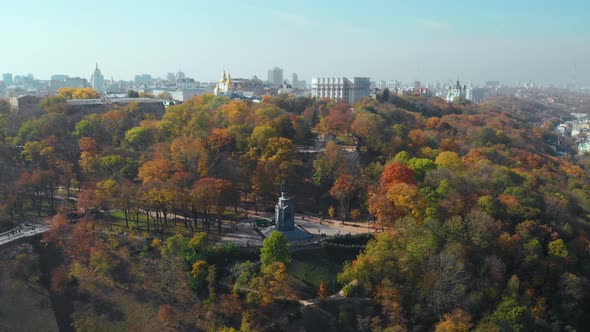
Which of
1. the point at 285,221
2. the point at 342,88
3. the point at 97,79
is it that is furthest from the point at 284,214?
the point at 97,79

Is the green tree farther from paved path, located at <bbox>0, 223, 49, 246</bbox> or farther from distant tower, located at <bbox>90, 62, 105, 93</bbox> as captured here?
distant tower, located at <bbox>90, 62, 105, 93</bbox>

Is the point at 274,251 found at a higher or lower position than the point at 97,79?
lower

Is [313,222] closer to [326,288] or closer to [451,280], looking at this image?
[326,288]

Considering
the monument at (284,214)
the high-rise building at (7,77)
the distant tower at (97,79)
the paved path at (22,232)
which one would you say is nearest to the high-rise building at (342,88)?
the monument at (284,214)

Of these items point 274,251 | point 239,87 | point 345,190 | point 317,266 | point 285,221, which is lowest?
point 317,266

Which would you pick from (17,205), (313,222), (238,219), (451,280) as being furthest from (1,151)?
(451,280)

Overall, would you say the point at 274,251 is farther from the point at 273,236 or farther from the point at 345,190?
the point at 345,190

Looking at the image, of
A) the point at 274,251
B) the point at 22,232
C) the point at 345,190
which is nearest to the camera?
the point at 274,251
